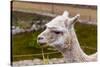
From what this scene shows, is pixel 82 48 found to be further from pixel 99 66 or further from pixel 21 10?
pixel 21 10

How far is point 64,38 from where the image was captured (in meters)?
2.26

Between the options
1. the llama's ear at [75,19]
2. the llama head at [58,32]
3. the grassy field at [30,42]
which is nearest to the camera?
the grassy field at [30,42]

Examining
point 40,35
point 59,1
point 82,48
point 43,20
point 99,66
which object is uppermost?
point 59,1

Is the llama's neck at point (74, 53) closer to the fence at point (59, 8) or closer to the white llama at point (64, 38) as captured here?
the white llama at point (64, 38)

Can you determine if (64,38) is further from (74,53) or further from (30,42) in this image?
(30,42)

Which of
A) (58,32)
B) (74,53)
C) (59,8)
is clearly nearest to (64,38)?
(58,32)

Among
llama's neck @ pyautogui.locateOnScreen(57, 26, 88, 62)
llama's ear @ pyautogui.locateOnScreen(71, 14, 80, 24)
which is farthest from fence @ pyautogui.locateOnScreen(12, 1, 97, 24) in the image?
llama's neck @ pyautogui.locateOnScreen(57, 26, 88, 62)

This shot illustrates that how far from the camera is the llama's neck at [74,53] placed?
2266 mm

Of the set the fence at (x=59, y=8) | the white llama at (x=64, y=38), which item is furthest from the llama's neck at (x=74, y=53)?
the fence at (x=59, y=8)

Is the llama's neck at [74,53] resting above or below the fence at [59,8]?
below

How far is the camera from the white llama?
2201 millimetres

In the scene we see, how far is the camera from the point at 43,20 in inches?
86.0

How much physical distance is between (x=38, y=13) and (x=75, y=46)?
21.5 inches
